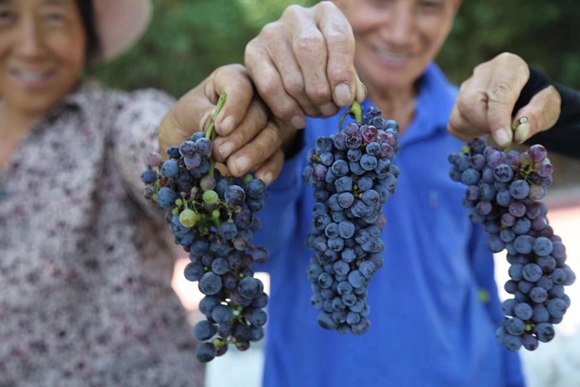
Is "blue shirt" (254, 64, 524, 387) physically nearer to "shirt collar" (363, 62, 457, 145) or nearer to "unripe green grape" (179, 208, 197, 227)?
"shirt collar" (363, 62, 457, 145)

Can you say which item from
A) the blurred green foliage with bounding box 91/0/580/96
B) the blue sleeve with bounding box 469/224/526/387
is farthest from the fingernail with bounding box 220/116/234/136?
the blurred green foliage with bounding box 91/0/580/96

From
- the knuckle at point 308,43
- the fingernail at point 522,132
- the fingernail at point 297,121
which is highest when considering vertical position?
the knuckle at point 308,43

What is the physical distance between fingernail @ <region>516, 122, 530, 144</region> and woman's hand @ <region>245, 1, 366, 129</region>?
0.83 ft

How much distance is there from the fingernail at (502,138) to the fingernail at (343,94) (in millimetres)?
241

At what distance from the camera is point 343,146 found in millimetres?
765

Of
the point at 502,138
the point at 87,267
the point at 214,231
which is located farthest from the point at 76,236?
the point at 502,138

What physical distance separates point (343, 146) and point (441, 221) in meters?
0.69

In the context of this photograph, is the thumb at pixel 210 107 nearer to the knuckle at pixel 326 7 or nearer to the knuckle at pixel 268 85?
the knuckle at pixel 268 85

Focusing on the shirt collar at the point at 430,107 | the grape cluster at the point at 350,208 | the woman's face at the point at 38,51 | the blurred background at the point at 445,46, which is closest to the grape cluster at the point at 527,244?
the grape cluster at the point at 350,208

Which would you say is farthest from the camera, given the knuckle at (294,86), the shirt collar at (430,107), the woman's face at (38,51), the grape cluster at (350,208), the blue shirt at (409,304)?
the woman's face at (38,51)

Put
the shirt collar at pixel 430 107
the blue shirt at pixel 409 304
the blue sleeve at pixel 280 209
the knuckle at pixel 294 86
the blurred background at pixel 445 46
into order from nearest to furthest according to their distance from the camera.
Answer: the knuckle at pixel 294 86
the blue sleeve at pixel 280 209
the blue shirt at pixel 409 304
the shirt collar at pixel 430 107
the blurred background at pixel 445 46

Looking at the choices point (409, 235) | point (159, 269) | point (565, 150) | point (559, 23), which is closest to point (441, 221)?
point (409, 235)

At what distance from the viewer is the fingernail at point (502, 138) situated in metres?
0.84

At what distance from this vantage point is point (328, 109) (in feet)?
2.86
